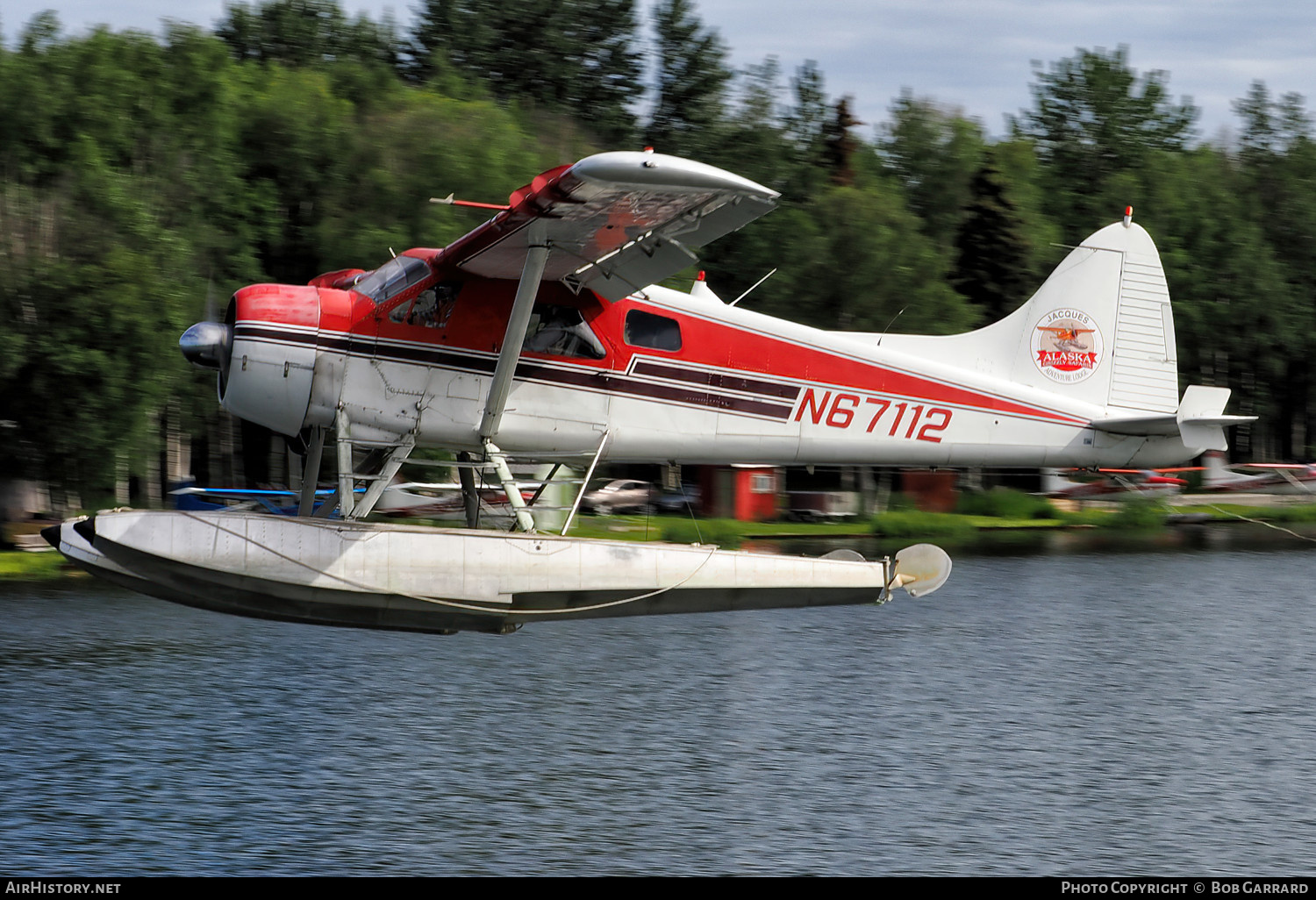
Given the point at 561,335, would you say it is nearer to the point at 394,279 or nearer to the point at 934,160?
the point at 394,279

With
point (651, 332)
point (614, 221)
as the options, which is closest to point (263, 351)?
point (614, 221)

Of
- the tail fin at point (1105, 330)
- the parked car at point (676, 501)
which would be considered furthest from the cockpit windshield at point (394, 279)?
the parked car at point (676, 501)

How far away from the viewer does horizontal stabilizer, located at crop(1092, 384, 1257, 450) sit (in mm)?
10703

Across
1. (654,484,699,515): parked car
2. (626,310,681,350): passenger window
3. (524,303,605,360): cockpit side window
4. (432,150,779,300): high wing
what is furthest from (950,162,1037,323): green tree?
(432,150,779,300): high wing

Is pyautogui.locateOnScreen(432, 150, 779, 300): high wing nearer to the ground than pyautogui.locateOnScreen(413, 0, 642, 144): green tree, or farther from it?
nearer to the ground

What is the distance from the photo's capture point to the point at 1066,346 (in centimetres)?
1141

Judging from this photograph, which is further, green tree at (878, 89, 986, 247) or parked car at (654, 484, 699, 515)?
green tree at (878, 89, 986, 247)

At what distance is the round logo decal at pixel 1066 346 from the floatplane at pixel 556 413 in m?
0.32

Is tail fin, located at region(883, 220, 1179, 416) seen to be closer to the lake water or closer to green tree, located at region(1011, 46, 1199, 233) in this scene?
the lake water

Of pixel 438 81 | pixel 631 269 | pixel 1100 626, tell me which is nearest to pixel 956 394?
pixel 631 269

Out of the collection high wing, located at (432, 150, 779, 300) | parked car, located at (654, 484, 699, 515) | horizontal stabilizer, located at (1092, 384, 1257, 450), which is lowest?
parked car, located at (654, 484, 699, 515)

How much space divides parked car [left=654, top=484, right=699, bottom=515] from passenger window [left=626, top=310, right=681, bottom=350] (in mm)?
18230

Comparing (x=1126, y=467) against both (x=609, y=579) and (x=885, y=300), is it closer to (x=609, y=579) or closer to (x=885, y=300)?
(x=609, y=579)

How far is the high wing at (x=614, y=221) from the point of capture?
7809 millimetres
